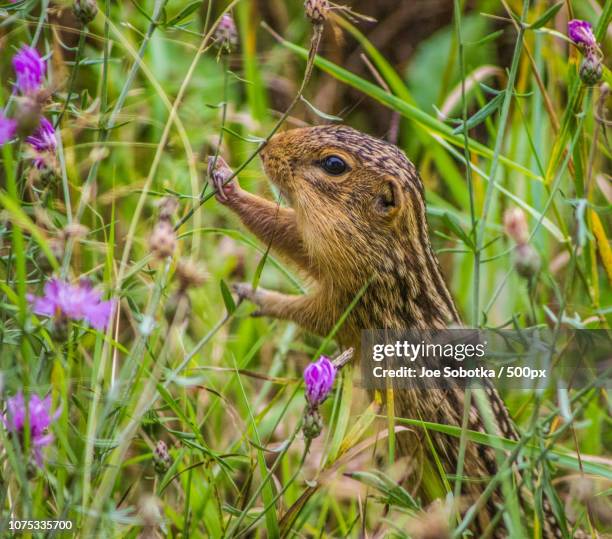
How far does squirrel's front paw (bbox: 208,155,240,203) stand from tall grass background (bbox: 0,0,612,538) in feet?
0.28

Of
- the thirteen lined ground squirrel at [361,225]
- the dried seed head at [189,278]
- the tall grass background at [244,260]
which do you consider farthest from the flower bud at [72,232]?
the thirteen lined ground squirrel at [361,225]

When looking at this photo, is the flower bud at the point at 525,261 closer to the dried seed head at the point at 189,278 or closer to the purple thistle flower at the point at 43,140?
the dried seed head at the point at 189,278

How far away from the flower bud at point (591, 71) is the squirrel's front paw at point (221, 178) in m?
0.94

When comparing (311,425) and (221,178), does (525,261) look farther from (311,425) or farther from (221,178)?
(221,178)

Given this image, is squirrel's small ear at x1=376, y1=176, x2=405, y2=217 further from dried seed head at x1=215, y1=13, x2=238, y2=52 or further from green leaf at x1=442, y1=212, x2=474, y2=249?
dried seed head at x1=215, y1=13, x2=238, y2=52

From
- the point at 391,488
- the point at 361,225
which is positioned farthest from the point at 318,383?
the point at 361,225

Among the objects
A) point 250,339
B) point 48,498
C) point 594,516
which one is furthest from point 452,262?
point 48,498

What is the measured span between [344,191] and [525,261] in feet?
4.56

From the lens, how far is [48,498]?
2357 mm

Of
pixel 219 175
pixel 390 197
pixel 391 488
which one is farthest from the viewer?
pixel 390 197

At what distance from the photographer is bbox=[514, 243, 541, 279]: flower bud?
158 cm

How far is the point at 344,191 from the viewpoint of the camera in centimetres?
293

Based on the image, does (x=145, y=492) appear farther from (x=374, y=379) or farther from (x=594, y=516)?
(x=594, y=516)

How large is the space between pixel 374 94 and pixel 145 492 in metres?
1.57
